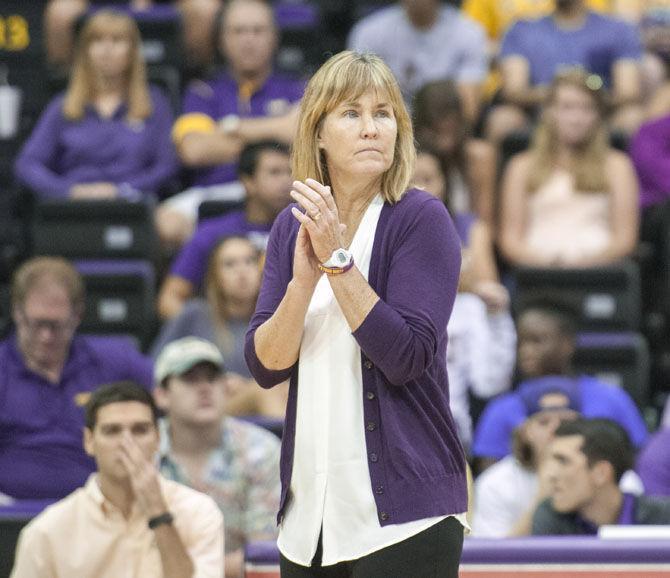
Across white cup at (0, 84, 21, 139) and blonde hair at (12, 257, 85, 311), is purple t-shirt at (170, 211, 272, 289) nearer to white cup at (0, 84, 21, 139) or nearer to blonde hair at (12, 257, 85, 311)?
blonde hair at (12, 257, 85, 311)

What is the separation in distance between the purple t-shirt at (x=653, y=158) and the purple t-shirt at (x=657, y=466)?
6.92 ft

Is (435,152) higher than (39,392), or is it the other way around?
(435,152)

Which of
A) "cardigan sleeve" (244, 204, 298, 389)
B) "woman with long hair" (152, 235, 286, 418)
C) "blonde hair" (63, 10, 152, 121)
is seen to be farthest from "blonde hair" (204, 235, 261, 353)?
"cardigan sleeve" (244, 204, 298, 389)

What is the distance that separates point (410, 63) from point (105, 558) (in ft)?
15.0

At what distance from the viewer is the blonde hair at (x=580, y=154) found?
6.78 meters

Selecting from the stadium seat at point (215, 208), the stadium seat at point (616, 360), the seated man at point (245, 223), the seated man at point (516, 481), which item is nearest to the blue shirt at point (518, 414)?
the seated man at point (516, 481)

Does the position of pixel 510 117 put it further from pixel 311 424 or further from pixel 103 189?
pixel 311 424

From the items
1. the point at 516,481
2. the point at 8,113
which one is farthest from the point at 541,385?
the point at 8,113

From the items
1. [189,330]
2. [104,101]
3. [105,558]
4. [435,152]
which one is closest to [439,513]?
[105,558]

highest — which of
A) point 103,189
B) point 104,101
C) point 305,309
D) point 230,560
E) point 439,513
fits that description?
point 104,101

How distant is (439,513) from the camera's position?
238 centimetres

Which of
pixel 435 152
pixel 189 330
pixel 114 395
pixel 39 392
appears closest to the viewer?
pixel 114 395

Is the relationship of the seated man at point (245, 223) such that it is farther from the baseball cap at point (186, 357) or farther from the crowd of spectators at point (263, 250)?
the baseball cap at point (186, 357)

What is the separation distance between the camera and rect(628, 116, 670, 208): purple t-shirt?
23.0ft
